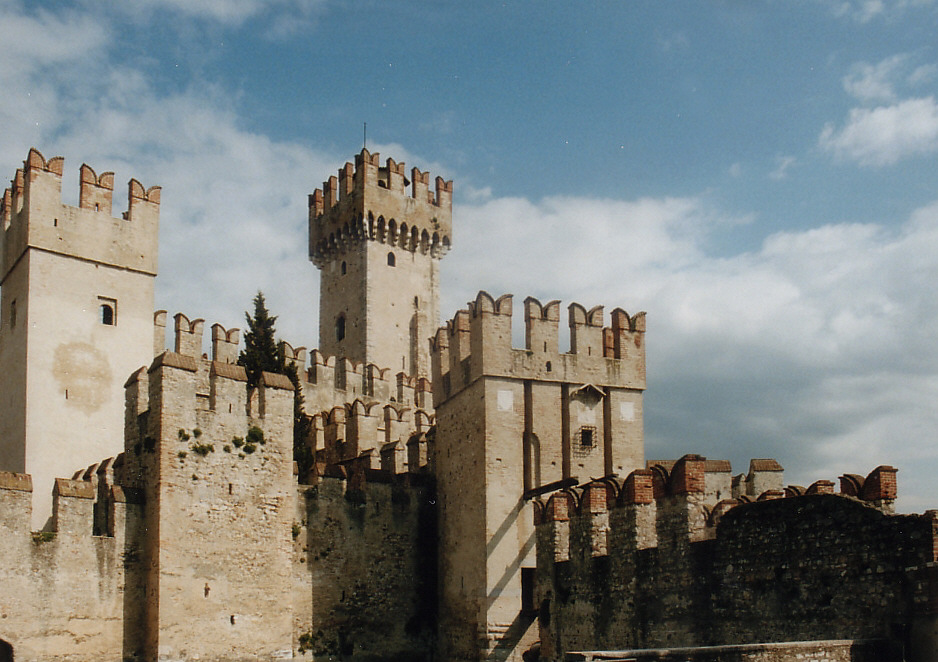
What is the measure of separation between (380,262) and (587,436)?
1042 inches

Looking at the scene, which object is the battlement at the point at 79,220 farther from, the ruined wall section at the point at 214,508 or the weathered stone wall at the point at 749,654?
the weathered stone wall at the point at 749,654

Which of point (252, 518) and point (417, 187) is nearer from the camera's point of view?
point (252, 518)

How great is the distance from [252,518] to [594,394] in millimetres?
9129

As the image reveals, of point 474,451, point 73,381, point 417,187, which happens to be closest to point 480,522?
point 474,451

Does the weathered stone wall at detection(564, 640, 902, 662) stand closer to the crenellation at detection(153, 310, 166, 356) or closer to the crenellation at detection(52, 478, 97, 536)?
the crenellation at detection(52, 478, 97, 536)

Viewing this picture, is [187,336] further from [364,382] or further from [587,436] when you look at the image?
[587,436]

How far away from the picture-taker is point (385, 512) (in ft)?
95.1

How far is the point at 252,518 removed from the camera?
82.4 ft

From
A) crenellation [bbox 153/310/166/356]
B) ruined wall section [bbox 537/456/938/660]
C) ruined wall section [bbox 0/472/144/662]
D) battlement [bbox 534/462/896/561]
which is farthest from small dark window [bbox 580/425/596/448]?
crenellation [bbox 153/310/166/356]

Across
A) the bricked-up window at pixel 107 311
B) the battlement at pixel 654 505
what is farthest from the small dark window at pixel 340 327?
the battlement at pixel 654 505

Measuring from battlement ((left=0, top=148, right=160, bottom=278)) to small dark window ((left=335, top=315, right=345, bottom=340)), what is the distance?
67.4 ft

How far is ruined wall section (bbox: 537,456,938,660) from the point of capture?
15.7 metres

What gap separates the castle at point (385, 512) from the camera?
1752cm

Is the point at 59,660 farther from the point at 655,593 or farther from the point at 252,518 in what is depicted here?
the point at 655,593
